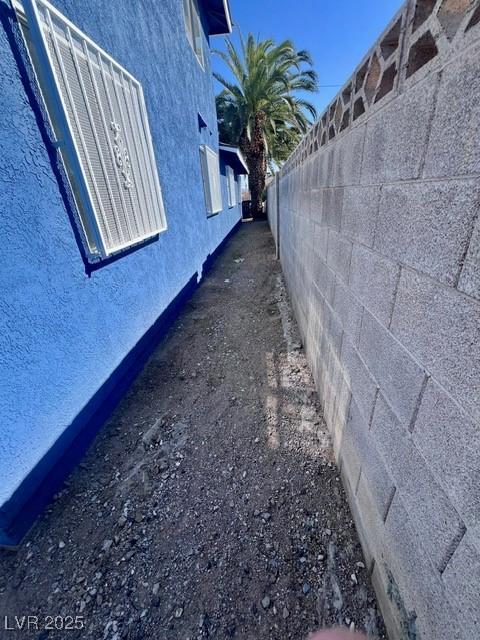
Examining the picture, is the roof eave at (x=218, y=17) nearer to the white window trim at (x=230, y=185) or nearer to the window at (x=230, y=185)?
the white window trim at (x=230, y=185)

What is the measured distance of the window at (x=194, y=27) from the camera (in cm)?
505

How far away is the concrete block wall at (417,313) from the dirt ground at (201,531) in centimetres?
30

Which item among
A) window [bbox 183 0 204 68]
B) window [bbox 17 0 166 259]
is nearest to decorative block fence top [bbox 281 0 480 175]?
window [bbox 17 0 166 259]

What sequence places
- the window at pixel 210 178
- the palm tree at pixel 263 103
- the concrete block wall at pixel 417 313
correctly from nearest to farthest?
the concrete block wall at pixel 417 313
the window at pixel 210 178
the palm tree at pixel 263 103

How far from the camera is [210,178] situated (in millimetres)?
6262

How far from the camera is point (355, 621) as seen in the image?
115cm

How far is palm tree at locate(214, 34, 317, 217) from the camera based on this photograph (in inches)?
372

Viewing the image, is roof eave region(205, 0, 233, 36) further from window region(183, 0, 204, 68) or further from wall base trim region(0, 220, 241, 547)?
wall base trim region(0, 220, 241, 547)

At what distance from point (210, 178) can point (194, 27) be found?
2.88m

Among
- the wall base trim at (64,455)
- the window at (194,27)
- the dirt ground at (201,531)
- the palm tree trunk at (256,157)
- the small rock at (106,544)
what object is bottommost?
the dirt ground at (201,531)

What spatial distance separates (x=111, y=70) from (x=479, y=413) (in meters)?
3.35

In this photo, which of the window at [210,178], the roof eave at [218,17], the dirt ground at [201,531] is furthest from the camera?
the roof eave at [218,17]

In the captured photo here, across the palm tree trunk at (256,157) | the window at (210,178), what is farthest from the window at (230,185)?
the window at (210,178)

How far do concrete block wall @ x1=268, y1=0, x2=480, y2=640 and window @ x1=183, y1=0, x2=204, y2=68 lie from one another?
19.6 feet
